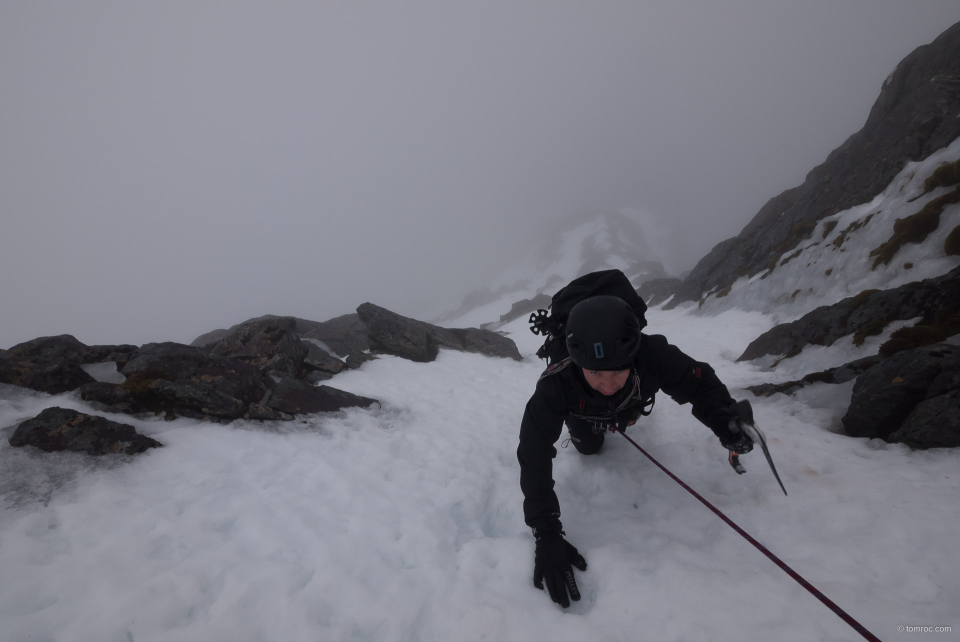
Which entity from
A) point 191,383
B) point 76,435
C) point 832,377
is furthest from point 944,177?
point 76,435

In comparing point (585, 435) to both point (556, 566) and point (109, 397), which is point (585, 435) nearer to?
point (556, 566)

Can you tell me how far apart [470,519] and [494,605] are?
159 cm

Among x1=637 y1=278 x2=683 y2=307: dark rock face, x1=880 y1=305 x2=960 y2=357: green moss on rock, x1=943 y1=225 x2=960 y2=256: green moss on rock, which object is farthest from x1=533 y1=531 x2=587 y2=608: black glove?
x1=637 y1=278 x2=683 y2=307: dark rock face

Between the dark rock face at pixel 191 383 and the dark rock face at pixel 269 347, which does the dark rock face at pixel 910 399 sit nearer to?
the dark rock face at pixel 191 383

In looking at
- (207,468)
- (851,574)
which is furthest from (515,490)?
(207,468)

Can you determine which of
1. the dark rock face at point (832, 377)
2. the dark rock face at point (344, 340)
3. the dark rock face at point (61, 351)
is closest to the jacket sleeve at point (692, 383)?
the dark rock face at point (832, 377)

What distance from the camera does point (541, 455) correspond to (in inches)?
144

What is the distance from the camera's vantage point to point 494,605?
3.29 m

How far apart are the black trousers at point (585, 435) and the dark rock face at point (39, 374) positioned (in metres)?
8.78

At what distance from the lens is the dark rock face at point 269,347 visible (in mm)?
9914

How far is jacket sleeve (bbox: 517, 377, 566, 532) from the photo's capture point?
3.54m

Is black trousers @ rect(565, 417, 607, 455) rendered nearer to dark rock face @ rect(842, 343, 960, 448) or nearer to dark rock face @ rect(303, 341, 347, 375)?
dark rock face @ rect(842, 343, 960, 448)

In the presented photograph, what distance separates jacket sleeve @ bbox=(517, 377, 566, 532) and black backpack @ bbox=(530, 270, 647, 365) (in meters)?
0.89

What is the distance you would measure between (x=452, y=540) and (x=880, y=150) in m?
24.5
